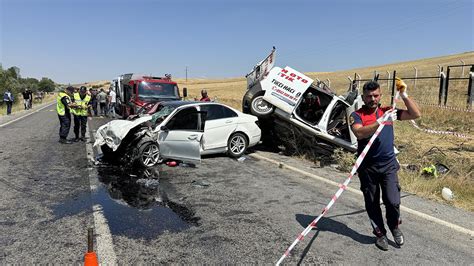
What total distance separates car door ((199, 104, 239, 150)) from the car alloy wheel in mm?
1364

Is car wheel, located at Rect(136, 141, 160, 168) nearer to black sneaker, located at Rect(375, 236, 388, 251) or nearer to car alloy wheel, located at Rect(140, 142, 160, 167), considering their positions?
car alloy wheel, located at Rect(140, 142, 160, 167)

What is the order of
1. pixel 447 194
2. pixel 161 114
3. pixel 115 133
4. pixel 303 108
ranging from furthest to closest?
pixel 303 108 < pixel 161 114 < pixel 115 133 < pixel 447 194

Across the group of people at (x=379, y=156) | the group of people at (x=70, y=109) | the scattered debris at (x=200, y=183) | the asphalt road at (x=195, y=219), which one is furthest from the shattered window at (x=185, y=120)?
the group of people at (x=379, y=156)

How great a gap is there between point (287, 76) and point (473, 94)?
967cm

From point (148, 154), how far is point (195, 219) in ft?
10.9

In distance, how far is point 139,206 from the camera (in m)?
5.45

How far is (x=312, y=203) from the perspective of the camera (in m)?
5.74

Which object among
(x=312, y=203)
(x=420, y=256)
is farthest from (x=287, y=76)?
(x=420, y=256)

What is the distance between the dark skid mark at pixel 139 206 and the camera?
458 cm

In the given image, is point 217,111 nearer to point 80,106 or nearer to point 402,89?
point 80,106

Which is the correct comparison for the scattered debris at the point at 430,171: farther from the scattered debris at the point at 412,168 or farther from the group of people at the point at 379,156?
the group of people at the point at 379,156

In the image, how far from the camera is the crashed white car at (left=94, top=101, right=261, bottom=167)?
791cm

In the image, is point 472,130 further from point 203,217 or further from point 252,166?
point 203,217

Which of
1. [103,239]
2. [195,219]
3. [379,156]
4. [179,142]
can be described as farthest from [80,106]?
[379,156]
